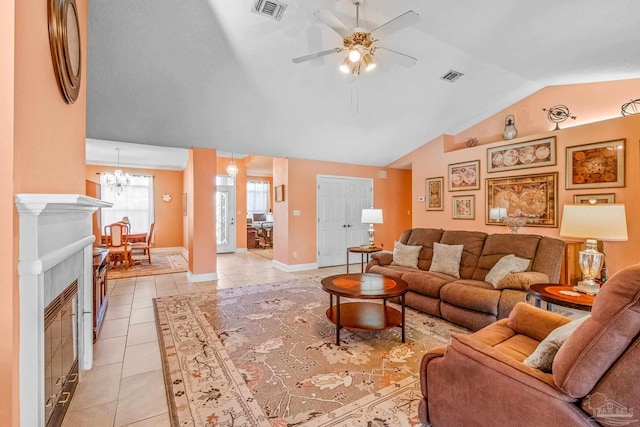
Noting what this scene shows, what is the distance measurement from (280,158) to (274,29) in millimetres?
3301

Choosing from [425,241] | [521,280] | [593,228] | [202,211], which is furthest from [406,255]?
[202,211]

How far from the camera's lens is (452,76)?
4195mm

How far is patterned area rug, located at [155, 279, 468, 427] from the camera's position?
180 centimetres

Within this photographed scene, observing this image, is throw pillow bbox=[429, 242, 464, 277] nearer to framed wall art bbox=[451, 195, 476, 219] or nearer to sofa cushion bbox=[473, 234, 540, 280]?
sofa cushion bbox=[473, 234, 540, 280]

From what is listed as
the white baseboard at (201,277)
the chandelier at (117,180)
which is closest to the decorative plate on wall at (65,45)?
the white baseboard at (201,277)

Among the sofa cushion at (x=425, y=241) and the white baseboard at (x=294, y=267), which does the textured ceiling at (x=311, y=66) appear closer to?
the sofa cushion at (x=425, y=241)

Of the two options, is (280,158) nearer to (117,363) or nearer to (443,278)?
(443,278)

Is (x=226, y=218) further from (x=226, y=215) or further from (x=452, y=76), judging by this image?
(x=452, y=76)

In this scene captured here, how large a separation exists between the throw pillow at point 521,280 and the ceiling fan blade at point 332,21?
9.10ft

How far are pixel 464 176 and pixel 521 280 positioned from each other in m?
3.24

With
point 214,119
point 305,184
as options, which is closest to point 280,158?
point 305,184

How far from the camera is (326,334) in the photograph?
2904mm

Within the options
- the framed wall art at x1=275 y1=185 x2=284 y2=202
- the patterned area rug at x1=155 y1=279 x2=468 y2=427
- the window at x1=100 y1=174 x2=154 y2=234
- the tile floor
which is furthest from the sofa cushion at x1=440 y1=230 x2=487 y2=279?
the window at x1=100 y1=174 x2=154 y2=234

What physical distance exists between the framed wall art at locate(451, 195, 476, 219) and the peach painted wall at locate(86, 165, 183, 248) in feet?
24.7
